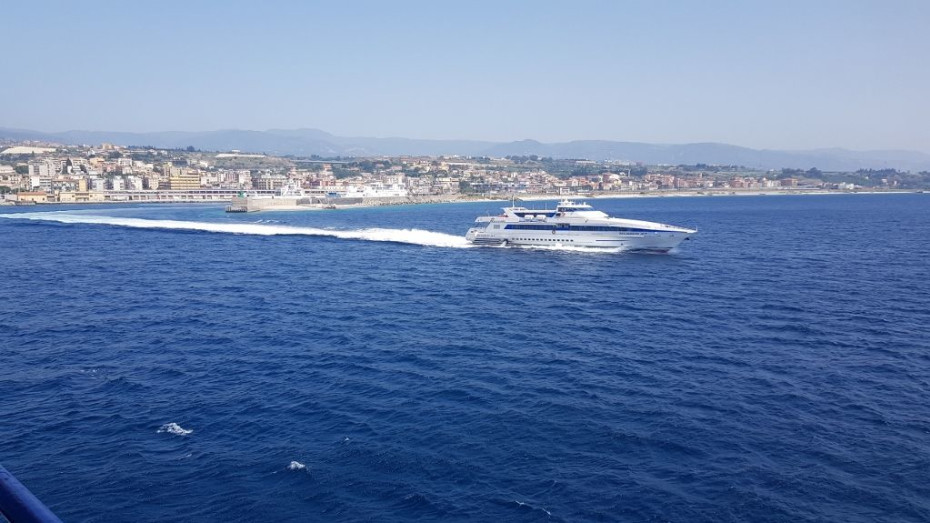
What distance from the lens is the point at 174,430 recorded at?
19.6m

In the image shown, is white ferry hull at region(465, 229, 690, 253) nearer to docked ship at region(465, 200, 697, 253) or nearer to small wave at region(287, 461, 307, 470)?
docked ship at region(465, 200, 697, 253)

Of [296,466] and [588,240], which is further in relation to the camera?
[588,240]

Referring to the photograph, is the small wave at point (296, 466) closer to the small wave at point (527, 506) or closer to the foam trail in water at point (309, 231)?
the small wave at point (527, 506)

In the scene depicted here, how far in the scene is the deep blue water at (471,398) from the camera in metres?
16.0

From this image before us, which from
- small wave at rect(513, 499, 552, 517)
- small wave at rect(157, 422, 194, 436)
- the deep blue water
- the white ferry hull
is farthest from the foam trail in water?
small wave at rect(513, 499, 552, 517)

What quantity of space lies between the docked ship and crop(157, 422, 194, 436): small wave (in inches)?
1980

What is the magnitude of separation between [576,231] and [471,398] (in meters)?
46.2

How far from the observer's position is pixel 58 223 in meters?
98.4

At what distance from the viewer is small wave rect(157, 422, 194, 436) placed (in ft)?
63.5

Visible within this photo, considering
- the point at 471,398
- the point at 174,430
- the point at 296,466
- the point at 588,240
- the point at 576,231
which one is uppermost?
the point at 576,231

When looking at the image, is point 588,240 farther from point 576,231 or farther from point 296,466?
point 296,466

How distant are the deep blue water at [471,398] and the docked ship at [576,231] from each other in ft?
49.3

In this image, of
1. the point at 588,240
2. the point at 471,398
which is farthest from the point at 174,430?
the point at 588,240

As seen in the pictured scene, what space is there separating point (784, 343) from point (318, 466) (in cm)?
2202
